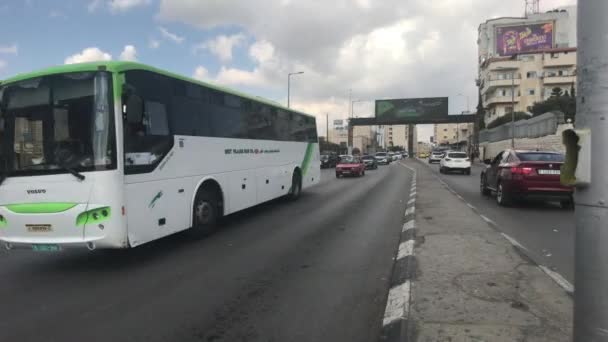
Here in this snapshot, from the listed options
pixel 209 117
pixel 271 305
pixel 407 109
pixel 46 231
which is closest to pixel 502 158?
pixel 209 117

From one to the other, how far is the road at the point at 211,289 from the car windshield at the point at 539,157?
5197 mm

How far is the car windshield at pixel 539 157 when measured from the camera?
10.6 m

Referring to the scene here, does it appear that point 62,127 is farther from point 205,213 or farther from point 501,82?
point 501,82

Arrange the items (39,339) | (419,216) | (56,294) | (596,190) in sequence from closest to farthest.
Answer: (596,190)
(39,339)
(56,294)
(419,216)

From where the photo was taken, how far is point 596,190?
2064mm

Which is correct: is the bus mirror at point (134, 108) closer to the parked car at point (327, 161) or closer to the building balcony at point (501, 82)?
the parked car at point (327, 161)

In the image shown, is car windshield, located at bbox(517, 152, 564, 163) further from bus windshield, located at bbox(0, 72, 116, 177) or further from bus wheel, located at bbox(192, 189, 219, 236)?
bus windshield, located at bbox(0, 72, 116, 177)

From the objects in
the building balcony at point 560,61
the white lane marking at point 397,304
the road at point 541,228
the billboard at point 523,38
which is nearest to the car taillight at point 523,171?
Result: the road at point 541,228

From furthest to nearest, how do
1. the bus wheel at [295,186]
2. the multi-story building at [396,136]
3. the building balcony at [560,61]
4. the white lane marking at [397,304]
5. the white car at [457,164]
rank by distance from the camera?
1. the multi-story building at [396,136]
2. the building balcony at [560,61]
3. the white car at [457,164]
4. the bus wheel at [295,186]
5. the white lane marking at [397,304]

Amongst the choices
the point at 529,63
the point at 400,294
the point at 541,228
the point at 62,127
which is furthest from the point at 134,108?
the point at 529,63

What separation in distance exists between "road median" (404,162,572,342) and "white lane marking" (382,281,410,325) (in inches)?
2.4

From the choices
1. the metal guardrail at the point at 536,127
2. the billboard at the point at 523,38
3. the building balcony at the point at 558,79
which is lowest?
the metal guardrail at the point at 536,127

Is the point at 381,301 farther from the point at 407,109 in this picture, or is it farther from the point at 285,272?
the point at 407,109

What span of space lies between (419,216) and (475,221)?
3.88 feet
